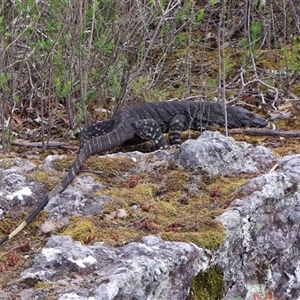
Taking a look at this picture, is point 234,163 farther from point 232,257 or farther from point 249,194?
point 232,257

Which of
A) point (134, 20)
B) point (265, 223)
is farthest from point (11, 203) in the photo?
point (134, 20)

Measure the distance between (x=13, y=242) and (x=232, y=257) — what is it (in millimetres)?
1101

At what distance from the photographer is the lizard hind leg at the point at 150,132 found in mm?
7301

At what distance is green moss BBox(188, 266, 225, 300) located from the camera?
336 cm

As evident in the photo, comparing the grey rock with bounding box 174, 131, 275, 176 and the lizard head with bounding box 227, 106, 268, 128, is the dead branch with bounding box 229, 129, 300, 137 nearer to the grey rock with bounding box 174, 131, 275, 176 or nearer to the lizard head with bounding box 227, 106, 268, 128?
the lizard head with bounding box 227, 106, 268, 128

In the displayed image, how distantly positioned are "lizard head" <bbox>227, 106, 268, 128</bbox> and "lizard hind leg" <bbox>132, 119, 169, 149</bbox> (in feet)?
2.98

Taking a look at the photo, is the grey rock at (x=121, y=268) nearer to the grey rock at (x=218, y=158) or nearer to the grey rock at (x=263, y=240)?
the grey rock at (x=263, y=240)

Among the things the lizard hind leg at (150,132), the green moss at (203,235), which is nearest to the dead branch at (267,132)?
the lizard hind leg at (150,132)

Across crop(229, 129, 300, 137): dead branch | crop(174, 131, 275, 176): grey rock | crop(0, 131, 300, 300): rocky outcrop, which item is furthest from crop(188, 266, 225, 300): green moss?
crop(229, 129, 300, 137): dead branch

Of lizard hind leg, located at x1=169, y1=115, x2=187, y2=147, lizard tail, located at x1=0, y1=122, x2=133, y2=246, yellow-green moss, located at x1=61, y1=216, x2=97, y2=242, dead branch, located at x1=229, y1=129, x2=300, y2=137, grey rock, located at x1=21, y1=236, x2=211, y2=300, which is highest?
grey rock, located at x1=21, y1=236, x2=211, y2=300

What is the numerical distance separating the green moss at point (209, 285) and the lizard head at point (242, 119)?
14.1 feet

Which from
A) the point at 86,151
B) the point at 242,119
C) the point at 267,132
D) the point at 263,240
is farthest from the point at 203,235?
the point at 242,119

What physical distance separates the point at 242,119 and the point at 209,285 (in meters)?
4.55

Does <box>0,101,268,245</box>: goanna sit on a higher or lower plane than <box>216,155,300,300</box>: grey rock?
lower
